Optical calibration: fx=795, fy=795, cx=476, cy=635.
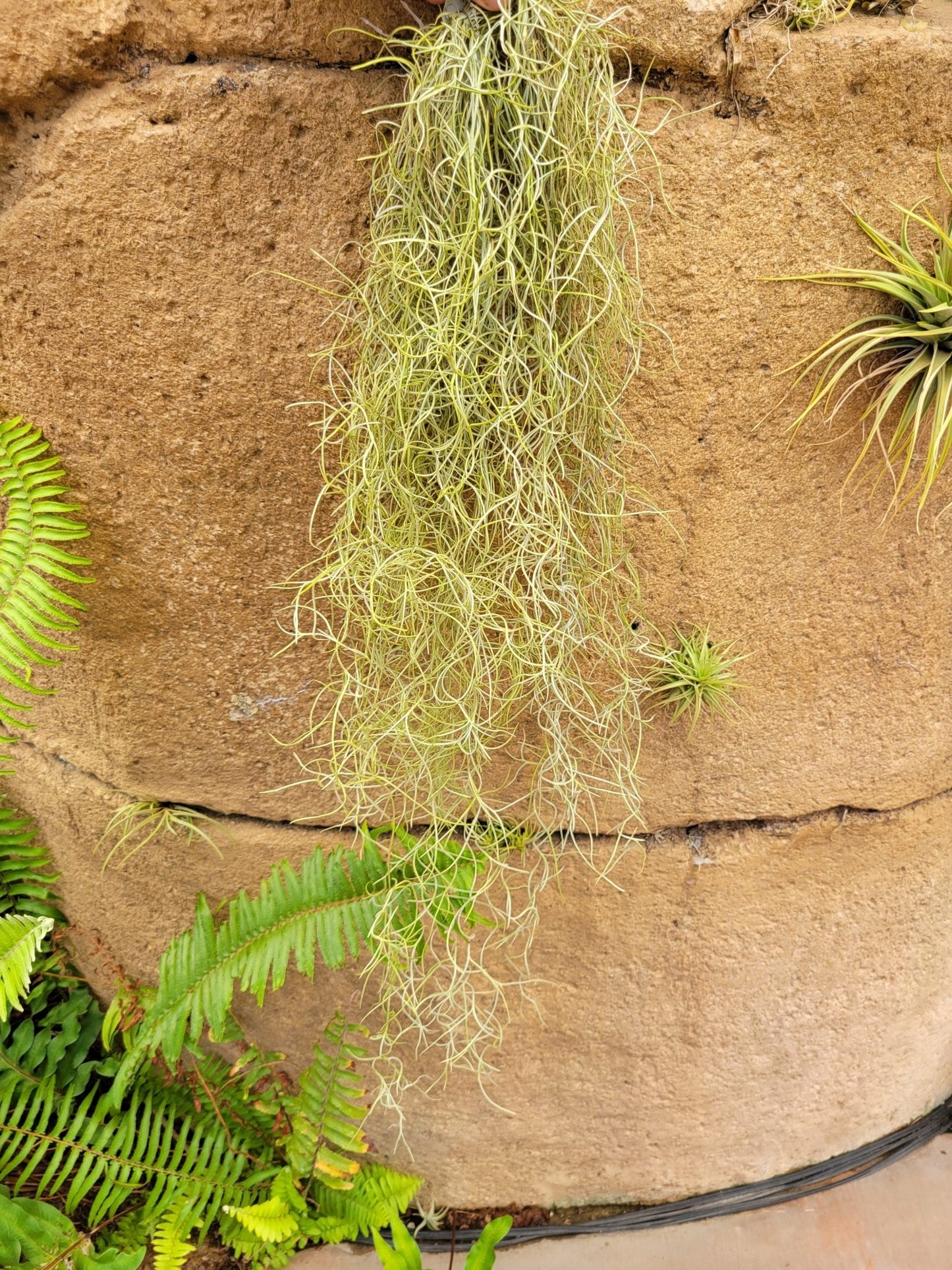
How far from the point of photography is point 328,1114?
1737 mm

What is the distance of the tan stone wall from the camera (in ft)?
3.82

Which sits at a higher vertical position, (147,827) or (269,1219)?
(147,827)

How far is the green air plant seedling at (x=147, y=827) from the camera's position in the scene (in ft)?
5.53

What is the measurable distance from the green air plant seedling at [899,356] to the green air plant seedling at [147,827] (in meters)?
1.41

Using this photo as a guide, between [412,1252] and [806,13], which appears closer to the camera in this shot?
[806,13]

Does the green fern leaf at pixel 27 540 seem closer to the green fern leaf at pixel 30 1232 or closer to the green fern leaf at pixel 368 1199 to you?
the green fern leaf at pixel 30 1232

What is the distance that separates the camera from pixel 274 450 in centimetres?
135

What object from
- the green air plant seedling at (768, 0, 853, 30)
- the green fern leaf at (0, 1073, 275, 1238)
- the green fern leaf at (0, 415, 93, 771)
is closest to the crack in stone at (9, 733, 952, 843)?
the green fern leaf at (0, 415, 93, 771)

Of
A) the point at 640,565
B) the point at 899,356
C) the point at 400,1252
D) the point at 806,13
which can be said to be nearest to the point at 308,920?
the point at 400,1252

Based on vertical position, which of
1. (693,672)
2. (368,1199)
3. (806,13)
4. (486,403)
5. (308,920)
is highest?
(806,13)

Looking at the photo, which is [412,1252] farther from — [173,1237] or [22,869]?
[22,869]

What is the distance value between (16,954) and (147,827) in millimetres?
349

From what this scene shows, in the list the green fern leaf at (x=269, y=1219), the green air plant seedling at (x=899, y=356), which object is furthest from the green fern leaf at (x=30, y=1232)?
the green air plant seedling at (x=899, y=356)

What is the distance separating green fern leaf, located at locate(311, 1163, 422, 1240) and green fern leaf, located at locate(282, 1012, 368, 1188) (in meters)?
0.04
